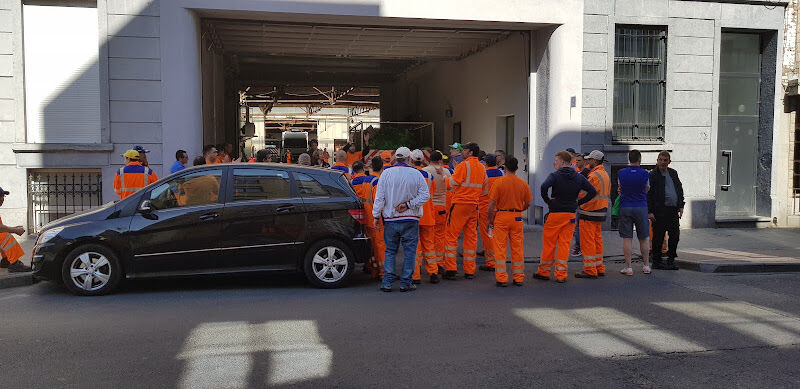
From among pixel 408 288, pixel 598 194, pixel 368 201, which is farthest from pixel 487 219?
pixel 408 288

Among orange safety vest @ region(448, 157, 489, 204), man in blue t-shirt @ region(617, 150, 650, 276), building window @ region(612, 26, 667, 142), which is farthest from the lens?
building window @ region(612, 26, 667, 142)

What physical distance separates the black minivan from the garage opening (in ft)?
20.8

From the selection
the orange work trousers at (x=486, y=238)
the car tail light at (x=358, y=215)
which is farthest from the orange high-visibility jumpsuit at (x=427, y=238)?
the orange work trousers at (x=486, y=238)

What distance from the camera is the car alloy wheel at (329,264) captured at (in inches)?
323

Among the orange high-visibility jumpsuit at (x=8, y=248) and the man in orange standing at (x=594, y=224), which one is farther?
the man in orange standing at (x=594, y=224)

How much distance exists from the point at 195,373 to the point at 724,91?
1377 cm

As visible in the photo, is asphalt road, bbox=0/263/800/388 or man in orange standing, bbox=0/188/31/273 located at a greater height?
man in orange standing, bbox=0/188/31/273

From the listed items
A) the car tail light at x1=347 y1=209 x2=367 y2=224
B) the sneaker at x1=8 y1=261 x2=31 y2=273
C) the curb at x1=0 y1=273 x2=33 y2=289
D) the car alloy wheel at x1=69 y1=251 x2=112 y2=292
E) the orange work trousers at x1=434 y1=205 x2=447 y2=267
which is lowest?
the curb at x1=0 y1=273 x2=33 y2=289

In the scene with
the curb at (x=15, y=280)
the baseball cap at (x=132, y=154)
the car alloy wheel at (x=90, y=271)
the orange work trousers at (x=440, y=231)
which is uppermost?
the baseball cap at (x=132, y=154)

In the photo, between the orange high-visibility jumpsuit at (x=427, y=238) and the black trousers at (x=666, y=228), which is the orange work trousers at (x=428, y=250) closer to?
the orange high-visibility jumpsuit at (x=427, y=238)

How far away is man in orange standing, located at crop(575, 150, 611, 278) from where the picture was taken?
920 centimetres

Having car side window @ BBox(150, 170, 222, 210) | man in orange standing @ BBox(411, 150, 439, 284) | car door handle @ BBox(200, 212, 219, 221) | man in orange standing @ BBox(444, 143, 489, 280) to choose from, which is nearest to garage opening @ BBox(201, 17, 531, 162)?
man in orange standing @ BBox(444, 143, 489, 280)

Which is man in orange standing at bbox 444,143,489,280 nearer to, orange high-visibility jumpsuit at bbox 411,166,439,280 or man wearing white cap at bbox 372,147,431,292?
orange high-visibility jumpsuit at bbox 411,166,439,280

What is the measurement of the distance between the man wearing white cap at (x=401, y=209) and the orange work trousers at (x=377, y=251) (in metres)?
0.67
